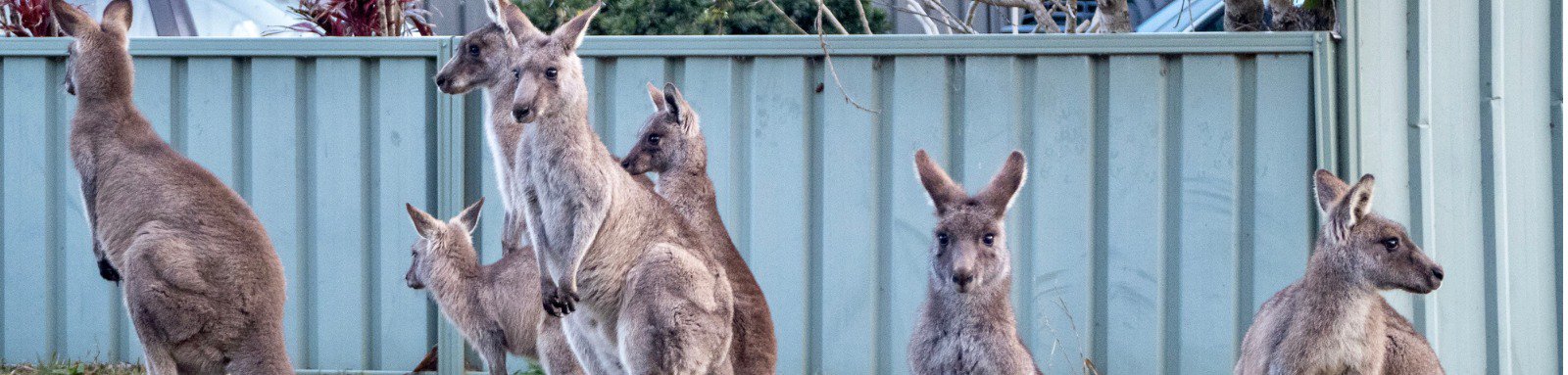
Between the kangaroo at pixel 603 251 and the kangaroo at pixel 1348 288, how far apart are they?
5.07 feet

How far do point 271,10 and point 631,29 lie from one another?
3.78 meters

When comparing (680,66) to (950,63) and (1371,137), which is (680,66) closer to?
(950,63)

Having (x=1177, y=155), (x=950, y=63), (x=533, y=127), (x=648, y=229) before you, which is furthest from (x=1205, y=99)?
(x=533, y=127)

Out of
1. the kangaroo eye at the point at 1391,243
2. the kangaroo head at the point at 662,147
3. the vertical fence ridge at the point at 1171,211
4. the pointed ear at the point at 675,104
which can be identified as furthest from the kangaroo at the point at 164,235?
the vertical fence ridge at the point at 1171,211

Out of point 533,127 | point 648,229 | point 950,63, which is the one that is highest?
point 950,63

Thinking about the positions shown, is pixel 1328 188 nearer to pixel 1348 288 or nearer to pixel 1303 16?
pixel 1348 288

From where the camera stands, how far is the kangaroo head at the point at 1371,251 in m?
3.56

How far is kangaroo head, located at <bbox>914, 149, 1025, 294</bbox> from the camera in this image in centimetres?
339

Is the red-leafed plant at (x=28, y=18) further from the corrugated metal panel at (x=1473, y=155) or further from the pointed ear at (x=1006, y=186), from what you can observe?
the corrugated metal panel at (x=1473, y=155)

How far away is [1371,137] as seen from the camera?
5328mm

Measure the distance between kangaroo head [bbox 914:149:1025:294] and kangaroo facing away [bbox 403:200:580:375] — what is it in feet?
6.07

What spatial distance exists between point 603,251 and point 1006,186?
1135 mm

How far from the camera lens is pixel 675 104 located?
419cm

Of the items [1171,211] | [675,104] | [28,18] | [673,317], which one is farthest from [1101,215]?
[28,18]
